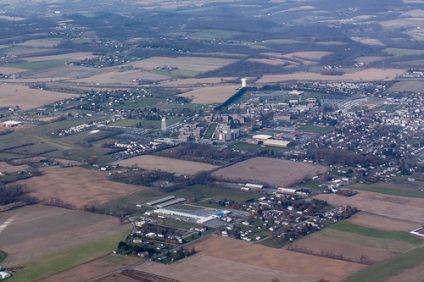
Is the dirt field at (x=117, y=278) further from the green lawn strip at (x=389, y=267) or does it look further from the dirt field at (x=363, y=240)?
the dirt field at (x=363, y=240)

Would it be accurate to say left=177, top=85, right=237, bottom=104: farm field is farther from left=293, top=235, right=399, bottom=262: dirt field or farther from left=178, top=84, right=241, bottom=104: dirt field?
left=293, top=235, right=399, bottom=262: dirt field

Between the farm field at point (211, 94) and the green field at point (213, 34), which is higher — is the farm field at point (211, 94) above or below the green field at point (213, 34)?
above

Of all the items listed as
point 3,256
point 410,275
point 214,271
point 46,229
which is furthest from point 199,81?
point 410,275

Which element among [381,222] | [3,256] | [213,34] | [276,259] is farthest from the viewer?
[213,34]

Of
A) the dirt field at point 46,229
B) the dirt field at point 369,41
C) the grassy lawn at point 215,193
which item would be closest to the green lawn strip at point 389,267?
the grassy lawn at point 215,193

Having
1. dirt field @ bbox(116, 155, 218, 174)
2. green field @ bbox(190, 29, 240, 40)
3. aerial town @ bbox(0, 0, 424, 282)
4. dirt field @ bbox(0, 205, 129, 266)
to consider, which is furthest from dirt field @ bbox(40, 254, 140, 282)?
green field @ bbox(190, 29, 240, 40)

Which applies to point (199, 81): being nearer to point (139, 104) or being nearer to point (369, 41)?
point (139, 104)
